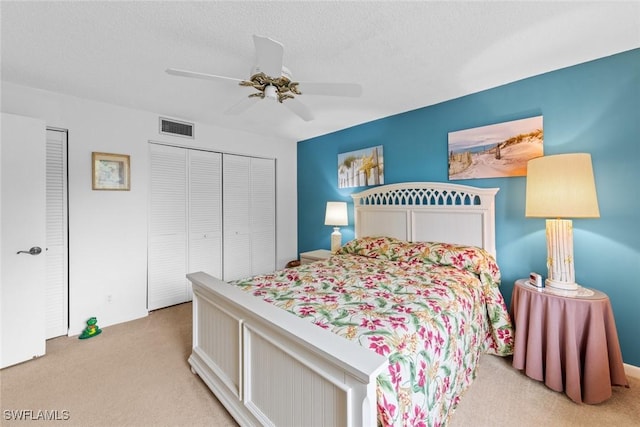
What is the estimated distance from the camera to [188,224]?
3.55 m

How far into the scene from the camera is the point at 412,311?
4.80 feet

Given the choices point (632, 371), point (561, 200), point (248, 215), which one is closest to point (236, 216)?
point (248, 215)

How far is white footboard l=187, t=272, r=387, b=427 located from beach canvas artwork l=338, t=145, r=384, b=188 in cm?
229

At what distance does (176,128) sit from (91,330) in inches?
93.4

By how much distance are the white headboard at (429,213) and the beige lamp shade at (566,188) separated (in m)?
0.61

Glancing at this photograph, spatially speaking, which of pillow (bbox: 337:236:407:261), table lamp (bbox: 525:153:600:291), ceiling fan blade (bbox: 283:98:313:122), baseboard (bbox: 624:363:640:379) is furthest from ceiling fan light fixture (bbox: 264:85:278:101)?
baseboard (bbox: 624:363:640:379)

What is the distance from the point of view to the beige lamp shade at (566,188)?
1.77 metres

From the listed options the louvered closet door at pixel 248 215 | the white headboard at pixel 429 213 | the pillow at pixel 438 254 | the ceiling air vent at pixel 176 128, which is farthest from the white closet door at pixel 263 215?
the pillow at pixel 438 254

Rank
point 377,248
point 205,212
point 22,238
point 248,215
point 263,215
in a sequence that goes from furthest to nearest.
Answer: point 263,215 < point 248,215 < point 205,212 < point 377,248 < point 22,238

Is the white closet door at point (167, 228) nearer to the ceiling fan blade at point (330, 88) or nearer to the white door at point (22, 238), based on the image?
the white door at point (22, 238)

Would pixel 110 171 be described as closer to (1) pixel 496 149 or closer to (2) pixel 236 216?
(2) pixel 236 216

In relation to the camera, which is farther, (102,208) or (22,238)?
(102,208)

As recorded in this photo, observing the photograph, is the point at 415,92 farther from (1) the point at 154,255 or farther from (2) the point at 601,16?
(1) the point at 154,255

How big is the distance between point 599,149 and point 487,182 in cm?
77
